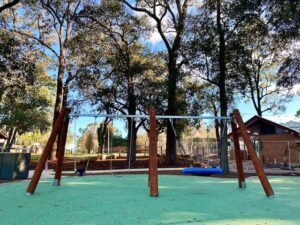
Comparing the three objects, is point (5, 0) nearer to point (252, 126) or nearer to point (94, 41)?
point (94, 41)

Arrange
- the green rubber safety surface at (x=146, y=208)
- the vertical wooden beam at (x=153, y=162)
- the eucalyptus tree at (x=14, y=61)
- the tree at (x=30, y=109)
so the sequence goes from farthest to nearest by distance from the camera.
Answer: the tree at (x=30, y=109), the eucalyptus tree at (x=14, y=61), the vertical wooden beam at (x=153, y=162), the green rubber safety surface at (x=146, y=208)

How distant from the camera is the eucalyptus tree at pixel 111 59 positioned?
70.4ft

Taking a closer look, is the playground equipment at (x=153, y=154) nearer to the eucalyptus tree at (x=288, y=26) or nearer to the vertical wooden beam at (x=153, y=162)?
the vertical wooden beam at (x=153, y=162)

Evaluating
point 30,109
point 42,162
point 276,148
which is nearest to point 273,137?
point 276,148

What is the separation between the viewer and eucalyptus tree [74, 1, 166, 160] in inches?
845

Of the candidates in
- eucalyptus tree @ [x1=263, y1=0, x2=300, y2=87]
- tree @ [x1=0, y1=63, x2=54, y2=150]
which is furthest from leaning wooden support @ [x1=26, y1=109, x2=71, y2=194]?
tree @ [x1=0, y1=63, x2=54, y2=150]

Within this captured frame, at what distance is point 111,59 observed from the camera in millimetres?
21719

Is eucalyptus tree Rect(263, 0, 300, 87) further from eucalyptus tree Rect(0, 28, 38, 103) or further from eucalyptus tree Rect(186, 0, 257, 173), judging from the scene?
eucalyptus tree Rect(0, 28, 38, 103)

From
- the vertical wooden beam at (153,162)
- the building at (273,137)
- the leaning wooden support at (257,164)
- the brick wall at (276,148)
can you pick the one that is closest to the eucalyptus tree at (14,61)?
the vertical wooden beam at (153,162)

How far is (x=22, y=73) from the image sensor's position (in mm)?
16266

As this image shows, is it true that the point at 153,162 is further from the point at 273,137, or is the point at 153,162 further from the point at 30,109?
the point at 30,109

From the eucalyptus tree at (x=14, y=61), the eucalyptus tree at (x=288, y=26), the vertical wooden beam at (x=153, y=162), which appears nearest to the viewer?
the vertical wooden beam at (x=153, y=162)

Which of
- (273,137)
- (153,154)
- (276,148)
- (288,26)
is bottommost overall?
(153,154)

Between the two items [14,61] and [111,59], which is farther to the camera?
[111,59]
